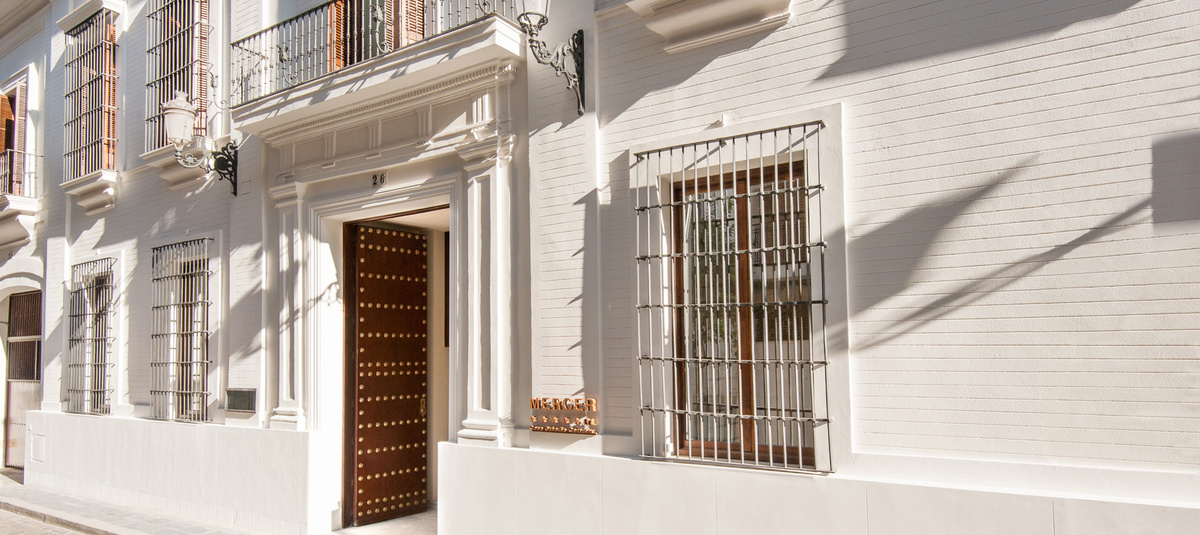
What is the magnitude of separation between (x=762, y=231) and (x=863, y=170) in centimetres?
68

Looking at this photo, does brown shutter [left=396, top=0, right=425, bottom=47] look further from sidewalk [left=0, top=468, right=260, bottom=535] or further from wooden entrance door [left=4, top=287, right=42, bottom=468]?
wooden entrance door [left=4, top=287, right=42, bottom=468]

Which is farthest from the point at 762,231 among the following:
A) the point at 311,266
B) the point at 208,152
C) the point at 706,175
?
the point at 208,152

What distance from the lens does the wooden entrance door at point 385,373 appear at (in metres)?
7.88

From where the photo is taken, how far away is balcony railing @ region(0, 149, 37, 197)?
11805 millimetres

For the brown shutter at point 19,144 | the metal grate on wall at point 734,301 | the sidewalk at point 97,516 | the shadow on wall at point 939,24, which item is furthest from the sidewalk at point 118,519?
the shadow on wall at point 939,24

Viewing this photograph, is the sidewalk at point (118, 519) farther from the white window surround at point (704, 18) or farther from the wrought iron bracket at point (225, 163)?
the white window surround at point (704, 18)

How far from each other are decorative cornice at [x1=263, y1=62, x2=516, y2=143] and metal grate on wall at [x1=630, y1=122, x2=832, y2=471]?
161 centimetres

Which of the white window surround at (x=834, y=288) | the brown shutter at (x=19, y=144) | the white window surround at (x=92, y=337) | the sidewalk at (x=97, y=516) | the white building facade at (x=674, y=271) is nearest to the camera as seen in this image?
the white building facade at (x=674, y=271)

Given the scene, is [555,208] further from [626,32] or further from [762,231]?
[762,231]

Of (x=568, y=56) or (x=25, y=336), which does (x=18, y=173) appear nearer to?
(x=25, y=336)

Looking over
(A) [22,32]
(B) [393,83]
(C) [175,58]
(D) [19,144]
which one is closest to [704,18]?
(B) [393,83]

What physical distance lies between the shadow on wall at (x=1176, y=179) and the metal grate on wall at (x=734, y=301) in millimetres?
1638

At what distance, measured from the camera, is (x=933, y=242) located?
4387mm

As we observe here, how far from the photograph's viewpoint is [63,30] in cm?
1132
